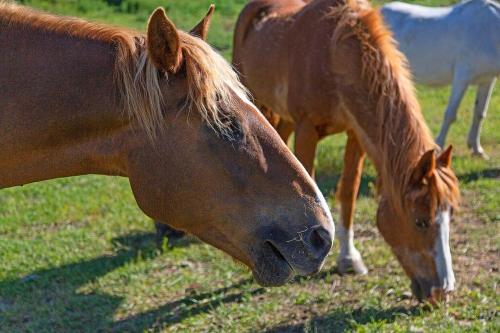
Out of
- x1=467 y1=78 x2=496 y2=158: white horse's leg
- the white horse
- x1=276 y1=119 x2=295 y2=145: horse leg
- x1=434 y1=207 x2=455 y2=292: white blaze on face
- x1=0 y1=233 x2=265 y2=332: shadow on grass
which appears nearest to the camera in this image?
x1=434 y1=207 x2=455 y2=292: white blaze on face

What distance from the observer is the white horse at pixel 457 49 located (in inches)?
306

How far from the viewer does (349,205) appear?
17.3 feet

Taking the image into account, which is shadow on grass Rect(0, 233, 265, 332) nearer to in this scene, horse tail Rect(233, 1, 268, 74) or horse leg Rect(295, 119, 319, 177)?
horse leg Rect(295, 119, 319, 177)

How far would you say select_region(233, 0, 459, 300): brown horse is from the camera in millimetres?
4234

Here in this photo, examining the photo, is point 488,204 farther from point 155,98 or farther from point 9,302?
point 155,98

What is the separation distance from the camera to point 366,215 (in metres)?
6.18

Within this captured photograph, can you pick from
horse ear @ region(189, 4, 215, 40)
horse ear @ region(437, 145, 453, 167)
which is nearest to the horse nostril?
horse ear @ region(189, 4, 215, 40)

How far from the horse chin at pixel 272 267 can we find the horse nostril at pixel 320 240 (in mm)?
109

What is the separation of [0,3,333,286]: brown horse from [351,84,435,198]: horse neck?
1898 mm

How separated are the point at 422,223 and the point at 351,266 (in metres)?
0.94

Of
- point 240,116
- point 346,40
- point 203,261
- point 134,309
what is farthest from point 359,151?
point 240,116

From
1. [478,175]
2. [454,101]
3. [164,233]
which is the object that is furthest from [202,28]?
[454,101]

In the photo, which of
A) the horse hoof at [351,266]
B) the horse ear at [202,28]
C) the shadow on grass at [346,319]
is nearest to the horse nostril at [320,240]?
the horse ear at [202,28]

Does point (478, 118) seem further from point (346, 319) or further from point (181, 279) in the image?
point (346, 319)
